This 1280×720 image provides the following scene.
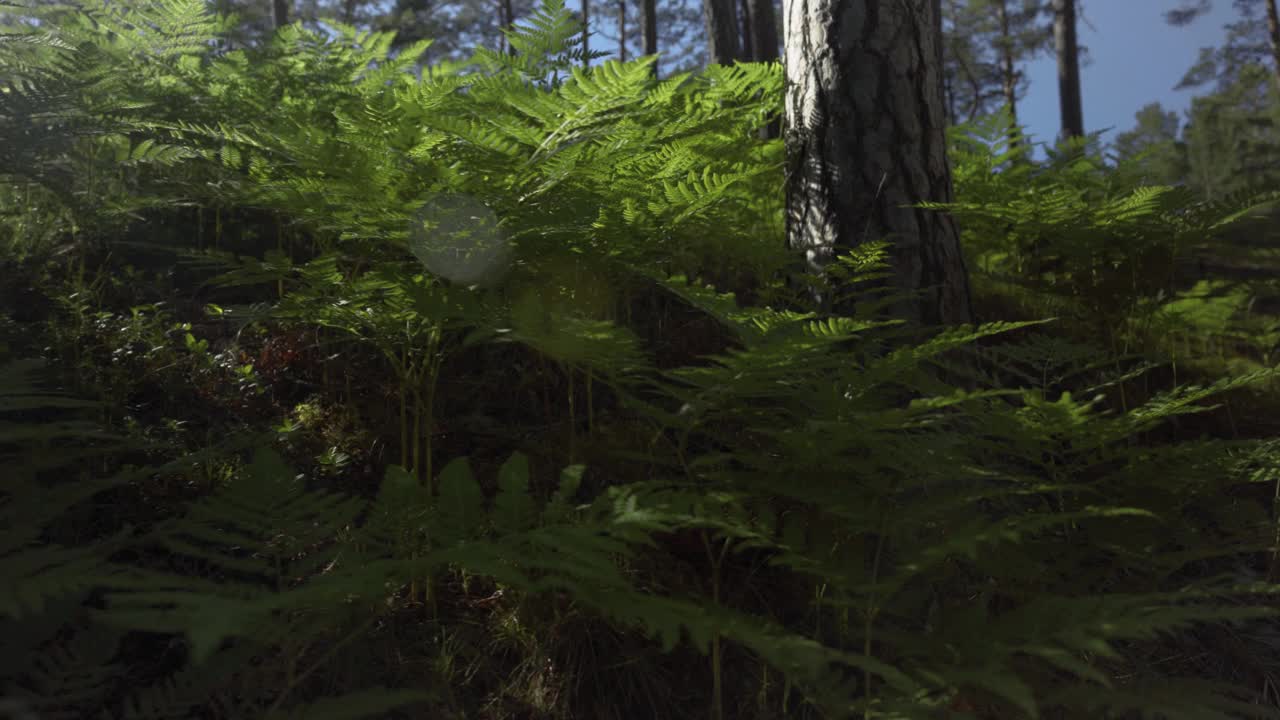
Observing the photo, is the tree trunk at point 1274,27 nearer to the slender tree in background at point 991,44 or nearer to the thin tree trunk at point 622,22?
the slender tree in background at point 991,44

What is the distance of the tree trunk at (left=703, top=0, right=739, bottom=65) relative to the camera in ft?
20.5

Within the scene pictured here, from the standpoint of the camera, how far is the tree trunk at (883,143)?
8.05ft

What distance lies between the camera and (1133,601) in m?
1.17

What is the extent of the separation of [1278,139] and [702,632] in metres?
30.4

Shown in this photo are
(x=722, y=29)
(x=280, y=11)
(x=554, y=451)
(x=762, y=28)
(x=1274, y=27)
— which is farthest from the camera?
(x=1274, y=27)

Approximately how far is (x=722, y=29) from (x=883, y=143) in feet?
14.8

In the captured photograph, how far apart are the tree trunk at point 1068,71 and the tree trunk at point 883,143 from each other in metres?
7.75

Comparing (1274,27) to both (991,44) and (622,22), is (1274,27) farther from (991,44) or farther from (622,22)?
(622,22)

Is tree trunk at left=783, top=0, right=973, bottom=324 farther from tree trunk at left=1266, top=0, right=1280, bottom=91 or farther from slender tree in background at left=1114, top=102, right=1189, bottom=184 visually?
tree trunk at left=1266, top=0, right=1280, bottom=91

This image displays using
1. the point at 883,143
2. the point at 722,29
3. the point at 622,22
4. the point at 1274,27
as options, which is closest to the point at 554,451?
the point at 883,143

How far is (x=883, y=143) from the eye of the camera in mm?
2471

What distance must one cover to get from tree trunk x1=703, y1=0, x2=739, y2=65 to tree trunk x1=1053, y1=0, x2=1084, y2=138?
5.18m

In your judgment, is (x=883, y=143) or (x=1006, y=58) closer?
(x=883, y=143)

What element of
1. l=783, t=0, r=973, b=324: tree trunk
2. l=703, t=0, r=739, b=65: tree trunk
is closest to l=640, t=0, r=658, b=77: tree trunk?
l=703, t=0, r=739, b=65: tree trunk
